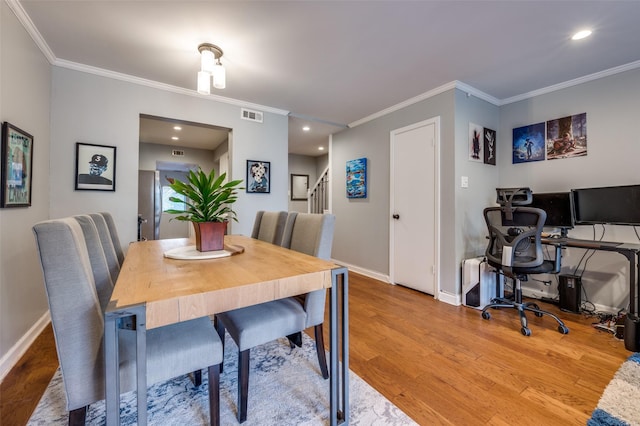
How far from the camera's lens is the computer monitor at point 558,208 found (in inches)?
101

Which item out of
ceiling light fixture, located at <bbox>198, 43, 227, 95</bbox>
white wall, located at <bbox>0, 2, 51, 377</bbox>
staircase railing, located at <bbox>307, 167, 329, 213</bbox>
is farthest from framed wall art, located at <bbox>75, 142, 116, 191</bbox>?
staircase railing, located at <bbox>307, 167, 329, 213</bbox>

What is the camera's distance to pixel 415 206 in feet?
10.6

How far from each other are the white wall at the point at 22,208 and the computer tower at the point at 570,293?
4.47 meters

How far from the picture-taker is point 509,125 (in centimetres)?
323

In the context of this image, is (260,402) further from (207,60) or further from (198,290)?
(207,60)

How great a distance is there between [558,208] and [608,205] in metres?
0.34

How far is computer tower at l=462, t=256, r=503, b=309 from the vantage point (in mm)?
2678


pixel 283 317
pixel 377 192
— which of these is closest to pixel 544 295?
pixel 377 192

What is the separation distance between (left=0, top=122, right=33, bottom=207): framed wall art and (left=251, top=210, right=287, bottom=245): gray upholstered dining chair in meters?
1.64

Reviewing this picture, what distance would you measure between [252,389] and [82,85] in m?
3.11

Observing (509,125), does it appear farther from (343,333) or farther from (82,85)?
(82,85)

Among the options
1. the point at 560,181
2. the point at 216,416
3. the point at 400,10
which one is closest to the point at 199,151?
the point at 400,10

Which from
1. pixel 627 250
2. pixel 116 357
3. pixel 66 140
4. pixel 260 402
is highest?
pixel 66 140

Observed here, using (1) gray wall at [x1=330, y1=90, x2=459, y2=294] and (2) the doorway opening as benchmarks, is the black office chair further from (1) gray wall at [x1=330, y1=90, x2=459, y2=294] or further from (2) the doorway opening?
(2) the doorway opening
